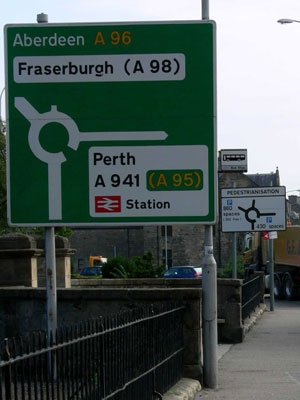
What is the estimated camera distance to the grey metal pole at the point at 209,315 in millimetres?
10625

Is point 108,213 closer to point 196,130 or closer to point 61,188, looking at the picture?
point 61,188

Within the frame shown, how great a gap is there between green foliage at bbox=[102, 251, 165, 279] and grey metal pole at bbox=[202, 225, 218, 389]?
20396mm

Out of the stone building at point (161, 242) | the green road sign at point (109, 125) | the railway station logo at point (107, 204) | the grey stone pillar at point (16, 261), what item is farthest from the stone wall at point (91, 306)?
the stone building at point (161, 242)

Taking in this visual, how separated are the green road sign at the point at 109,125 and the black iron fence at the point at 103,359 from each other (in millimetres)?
1299

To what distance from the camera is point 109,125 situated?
9.66m

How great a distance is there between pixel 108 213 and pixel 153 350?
1629 millimetres

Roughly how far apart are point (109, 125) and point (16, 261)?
5.63 meters

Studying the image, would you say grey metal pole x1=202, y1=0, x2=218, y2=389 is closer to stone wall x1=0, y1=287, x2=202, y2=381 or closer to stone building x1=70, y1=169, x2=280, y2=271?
stone wall x1=0, y1=287, x2=202, y2=381

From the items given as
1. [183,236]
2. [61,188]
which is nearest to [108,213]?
[61,188]

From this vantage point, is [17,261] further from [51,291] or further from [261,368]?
[51,291]

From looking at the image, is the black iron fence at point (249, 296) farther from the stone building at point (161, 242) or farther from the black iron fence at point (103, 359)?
the stone building at point (161, 242)

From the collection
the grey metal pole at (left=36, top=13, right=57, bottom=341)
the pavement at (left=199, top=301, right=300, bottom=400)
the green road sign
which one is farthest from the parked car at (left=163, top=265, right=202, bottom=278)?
the grey metal pole at (left=36, top=13, right=57, bottom=341)

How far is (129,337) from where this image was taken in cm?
791

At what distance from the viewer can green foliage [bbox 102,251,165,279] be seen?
32281mm
